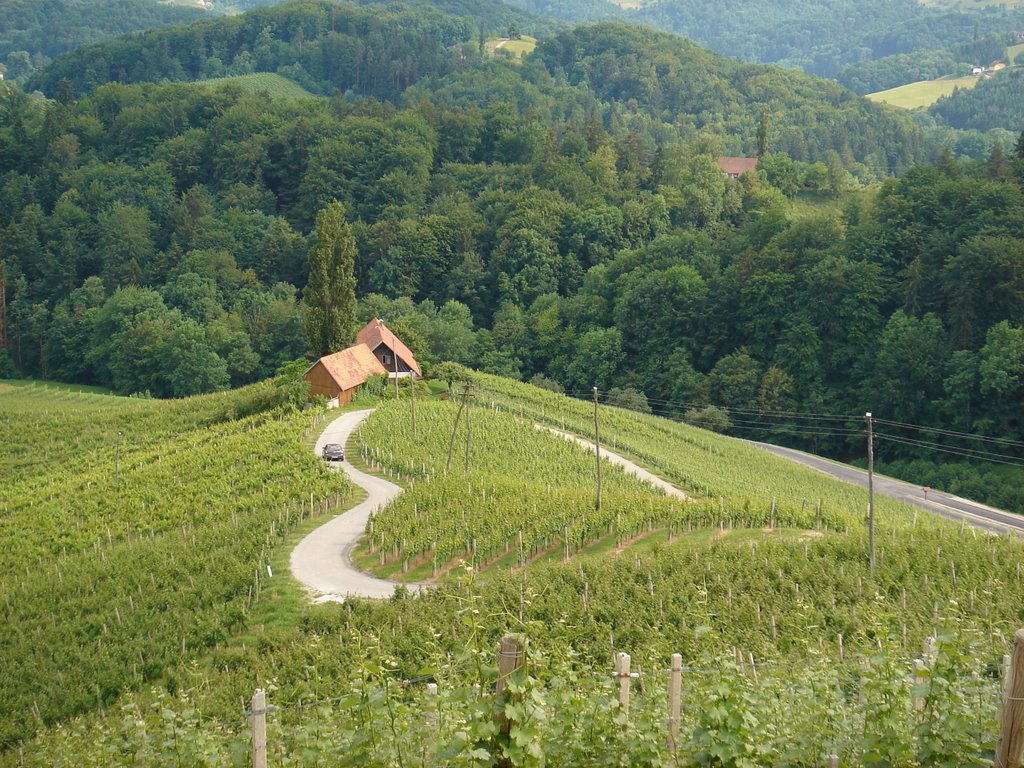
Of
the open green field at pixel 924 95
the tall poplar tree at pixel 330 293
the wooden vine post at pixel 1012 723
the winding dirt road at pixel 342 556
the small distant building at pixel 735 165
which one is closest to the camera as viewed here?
the wooden vine post at pixel 1012 723

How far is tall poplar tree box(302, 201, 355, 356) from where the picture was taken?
52.9 m

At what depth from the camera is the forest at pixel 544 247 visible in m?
68.2

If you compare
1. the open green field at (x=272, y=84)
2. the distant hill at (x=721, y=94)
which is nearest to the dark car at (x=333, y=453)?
the distant hill at (x=721, y=94)

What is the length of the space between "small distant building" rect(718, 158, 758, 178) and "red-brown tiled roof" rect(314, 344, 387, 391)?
223ft

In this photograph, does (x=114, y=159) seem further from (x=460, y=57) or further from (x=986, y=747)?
(x=986, y=747)

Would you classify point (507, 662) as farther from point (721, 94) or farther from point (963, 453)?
point (721, 94)

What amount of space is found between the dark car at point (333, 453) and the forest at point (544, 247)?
744 inches

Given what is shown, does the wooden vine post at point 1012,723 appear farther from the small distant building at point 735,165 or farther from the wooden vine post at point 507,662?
the small distant building at point 735,165

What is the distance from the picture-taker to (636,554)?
2498 cm

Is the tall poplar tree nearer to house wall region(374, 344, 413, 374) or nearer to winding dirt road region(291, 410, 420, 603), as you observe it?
house wall region(374, 344, 413, 374)

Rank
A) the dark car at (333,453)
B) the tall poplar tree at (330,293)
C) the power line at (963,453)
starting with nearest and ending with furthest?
the dark car at (333,453)
the tall poplar tree at (330,293)
the power line at (963,453)

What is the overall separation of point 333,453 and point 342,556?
410 inches

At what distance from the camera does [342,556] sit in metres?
28.2

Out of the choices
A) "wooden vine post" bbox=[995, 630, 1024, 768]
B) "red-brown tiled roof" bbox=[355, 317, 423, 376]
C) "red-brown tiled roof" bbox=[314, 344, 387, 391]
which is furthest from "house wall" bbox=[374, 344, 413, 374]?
"wooden vine post" bbox=[995, 630, 1024, 768]
